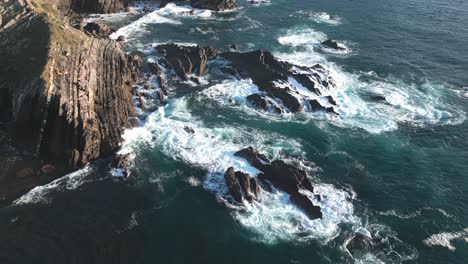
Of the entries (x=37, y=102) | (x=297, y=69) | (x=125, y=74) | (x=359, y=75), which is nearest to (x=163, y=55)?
(x=125, y=74)

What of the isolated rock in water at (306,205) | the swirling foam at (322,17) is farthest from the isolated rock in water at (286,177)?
the swirling foam at (322,17)

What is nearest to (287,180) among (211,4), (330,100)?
(330,100)

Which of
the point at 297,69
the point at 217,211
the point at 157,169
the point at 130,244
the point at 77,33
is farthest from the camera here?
the point at 297,69

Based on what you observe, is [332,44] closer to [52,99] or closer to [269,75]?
[269,75]

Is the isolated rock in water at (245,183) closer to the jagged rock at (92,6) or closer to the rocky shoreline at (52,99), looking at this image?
the rocky shoreline at (52,99)

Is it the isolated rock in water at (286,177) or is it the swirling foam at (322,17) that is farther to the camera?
the swirling foam at (322,17)

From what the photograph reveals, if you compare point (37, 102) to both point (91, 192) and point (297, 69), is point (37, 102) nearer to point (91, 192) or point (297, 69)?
point (91, 192)

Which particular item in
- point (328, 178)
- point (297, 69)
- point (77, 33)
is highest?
point (77, 33)
